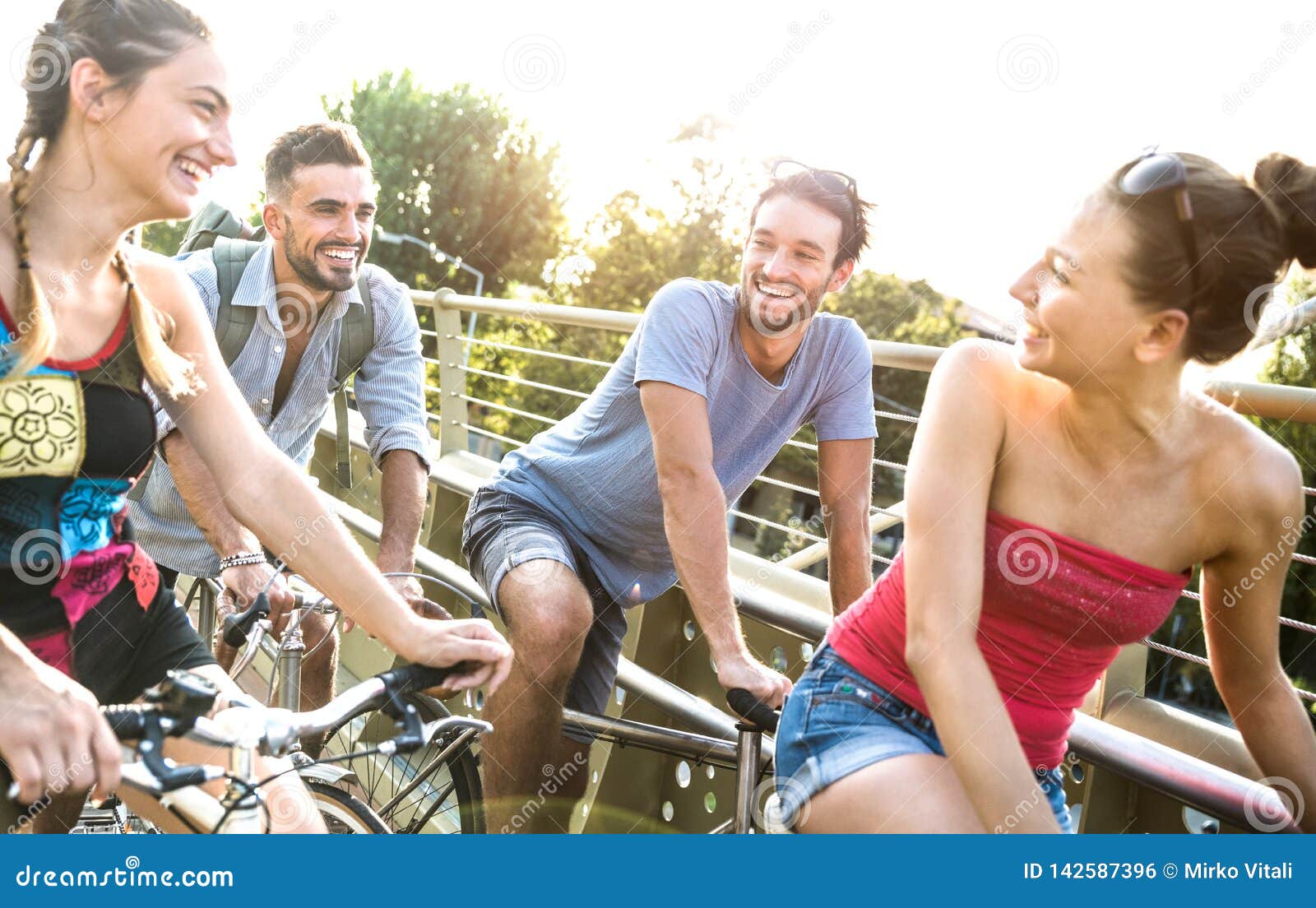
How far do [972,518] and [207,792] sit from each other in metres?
1.17

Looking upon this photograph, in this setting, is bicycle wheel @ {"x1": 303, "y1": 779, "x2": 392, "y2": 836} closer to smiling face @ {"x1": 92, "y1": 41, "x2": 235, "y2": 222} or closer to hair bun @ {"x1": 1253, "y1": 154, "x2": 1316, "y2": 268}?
smiling face @ {"x1": 92, "y1": 41, "x2": 235, "y2": 222}

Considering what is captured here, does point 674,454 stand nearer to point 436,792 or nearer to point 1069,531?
point 1069,531

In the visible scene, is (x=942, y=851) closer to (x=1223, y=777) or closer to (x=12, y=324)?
(x=1223, y=777)

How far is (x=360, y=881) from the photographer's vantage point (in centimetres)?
158

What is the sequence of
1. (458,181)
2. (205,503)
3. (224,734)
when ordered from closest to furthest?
(224,734) → (205,503) → (458,181)

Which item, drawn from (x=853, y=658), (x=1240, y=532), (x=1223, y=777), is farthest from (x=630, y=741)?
(x=1240, y=532)

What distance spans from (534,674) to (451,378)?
3.26 metres

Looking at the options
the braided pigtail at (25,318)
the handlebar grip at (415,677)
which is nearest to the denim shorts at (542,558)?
the handlebar grip at (415,677)

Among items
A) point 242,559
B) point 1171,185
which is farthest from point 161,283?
point 1171,185

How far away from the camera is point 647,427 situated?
126 inches

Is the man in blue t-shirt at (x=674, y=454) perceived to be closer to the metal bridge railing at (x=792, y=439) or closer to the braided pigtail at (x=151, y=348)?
the metal bridge railing at (x=792, y=439)

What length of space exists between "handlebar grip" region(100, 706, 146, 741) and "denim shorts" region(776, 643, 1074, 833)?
932 millimetres

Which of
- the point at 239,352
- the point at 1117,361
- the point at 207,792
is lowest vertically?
the point at 207,792

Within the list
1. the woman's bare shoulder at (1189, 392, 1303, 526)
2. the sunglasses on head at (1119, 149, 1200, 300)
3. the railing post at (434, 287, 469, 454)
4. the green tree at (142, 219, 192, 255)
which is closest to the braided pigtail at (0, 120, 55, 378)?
the sunglasses on head at (1119, 149, 1200, 300)
